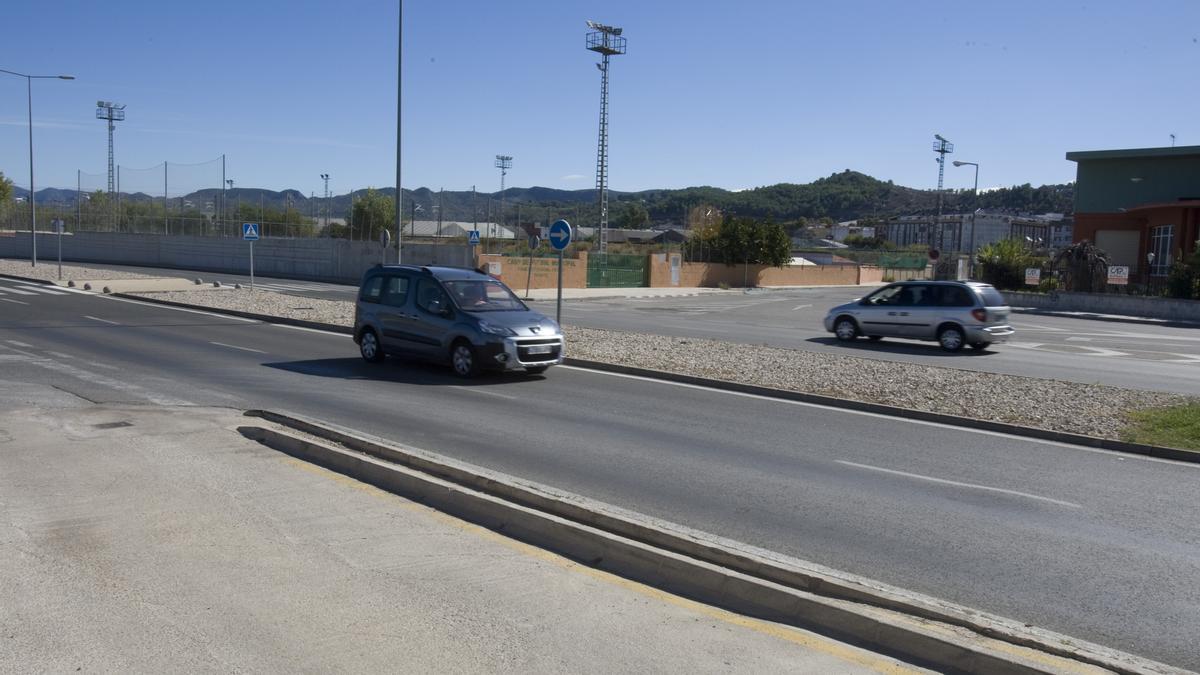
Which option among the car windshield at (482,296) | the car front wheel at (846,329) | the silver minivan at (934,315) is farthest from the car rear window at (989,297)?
the car windshield at (482,296)

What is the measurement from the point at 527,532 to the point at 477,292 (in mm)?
9591

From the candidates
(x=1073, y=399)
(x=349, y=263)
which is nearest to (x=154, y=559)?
(x=1073, y=399)

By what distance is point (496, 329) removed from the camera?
14.7 meters

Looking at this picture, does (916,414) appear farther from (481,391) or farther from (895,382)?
(481,391)

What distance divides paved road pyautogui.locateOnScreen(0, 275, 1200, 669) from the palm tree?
1323 inches

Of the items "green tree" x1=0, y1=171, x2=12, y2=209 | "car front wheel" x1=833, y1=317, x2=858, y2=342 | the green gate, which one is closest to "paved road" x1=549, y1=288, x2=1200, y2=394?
"car front wheel" x1=833, y1=317, x2=858, y2=342

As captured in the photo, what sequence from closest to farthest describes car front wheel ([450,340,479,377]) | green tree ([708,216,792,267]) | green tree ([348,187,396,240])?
car front wheel ([450,340,479,377]) → green tree ([348,187,396,240]) → green tree ([708,216,792,267])

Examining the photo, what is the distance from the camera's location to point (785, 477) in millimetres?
8875

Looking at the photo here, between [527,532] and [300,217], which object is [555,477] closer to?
[527,532]

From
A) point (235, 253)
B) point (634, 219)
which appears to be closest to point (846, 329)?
point (235, 253)

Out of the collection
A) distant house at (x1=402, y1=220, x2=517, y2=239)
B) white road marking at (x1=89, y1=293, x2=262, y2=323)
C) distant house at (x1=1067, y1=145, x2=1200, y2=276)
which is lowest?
white road marking at (x1=89, y1=293, x2=262, y2=323)

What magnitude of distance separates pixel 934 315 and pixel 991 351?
1.76m

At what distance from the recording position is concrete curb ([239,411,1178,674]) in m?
4.75

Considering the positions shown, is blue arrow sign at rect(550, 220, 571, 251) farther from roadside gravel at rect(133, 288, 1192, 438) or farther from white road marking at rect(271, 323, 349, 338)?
white road marking at rect(271, 323, 349, 338)
